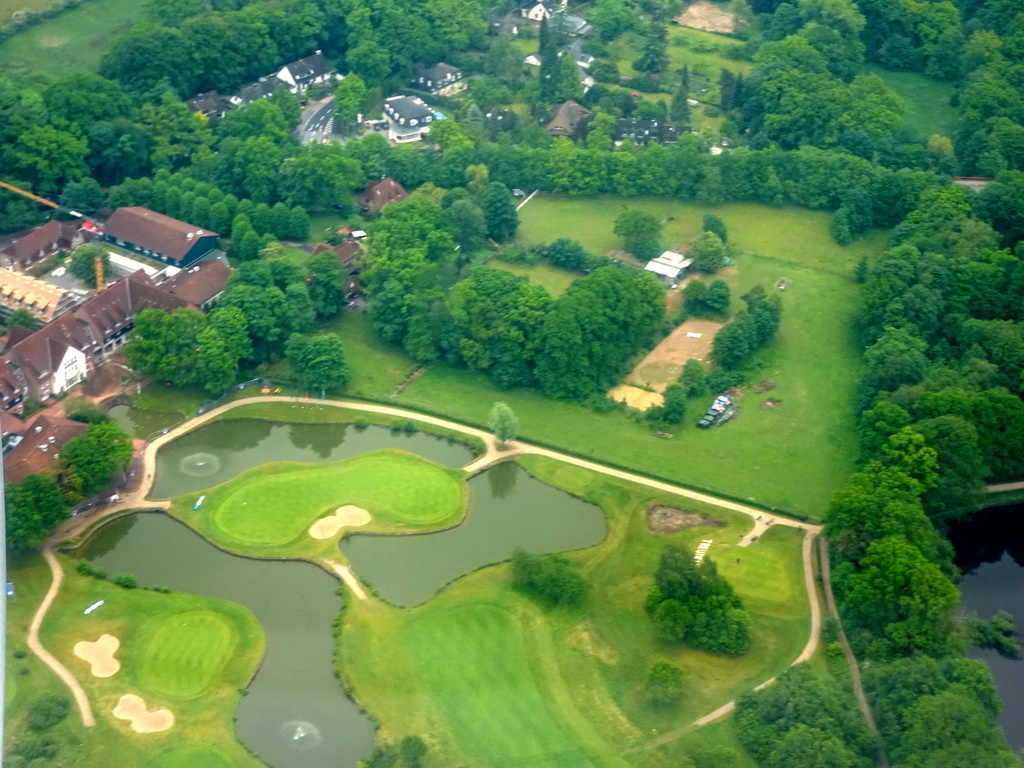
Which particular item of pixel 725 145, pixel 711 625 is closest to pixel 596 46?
pixel 725 145

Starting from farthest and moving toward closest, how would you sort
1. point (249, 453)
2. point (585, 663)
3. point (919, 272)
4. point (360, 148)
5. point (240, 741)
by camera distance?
point (360, 148) → point (919, 272) → point (249, 453) → point (585, 663) → point (240, 741)

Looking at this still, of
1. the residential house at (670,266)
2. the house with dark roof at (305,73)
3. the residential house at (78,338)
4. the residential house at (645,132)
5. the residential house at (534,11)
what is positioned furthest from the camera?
the residential house at (534,11)

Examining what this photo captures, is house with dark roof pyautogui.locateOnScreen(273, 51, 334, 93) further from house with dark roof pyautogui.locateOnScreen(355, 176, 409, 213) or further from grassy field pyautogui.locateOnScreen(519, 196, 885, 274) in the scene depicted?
grassy field pyautogui.locateOnScreen(519, 196, 885, 274)

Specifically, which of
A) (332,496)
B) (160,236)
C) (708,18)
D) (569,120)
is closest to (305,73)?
(569,120)

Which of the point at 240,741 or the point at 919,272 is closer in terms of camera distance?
the point at 240,741

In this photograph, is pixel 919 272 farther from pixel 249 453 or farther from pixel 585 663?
pixel 249 453

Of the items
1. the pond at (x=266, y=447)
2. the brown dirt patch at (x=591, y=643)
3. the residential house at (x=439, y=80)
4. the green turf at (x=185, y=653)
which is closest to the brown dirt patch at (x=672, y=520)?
the brown dirt patch at (x=591, y=643)

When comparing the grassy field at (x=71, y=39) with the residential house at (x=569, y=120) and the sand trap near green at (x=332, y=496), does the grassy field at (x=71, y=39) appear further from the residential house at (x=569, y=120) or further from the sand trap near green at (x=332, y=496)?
the sand trap near green at (x=332, y=496)
